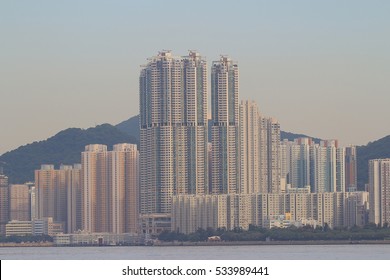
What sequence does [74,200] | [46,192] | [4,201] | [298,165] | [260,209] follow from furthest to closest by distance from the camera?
[4,201]
[298,165]
[46,192]
[74,200]
[260,209]

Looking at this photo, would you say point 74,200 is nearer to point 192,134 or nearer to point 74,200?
point 74,200

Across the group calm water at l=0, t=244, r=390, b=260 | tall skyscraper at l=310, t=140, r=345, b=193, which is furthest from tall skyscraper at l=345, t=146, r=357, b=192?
calm water at l=0, t=244, r=390, b=260

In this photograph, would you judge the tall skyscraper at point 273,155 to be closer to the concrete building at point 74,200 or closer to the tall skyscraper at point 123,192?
the tall skyscraper at point 123,192

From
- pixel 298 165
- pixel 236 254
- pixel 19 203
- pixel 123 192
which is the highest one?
pixel 298 165

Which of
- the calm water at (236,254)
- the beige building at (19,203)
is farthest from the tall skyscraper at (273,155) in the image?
the calm water at (236,254)

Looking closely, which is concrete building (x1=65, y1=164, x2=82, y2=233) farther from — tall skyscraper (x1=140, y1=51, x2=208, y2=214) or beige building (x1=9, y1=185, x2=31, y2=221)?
tall skyscraper (x1=140, y1=51, x2=208, y2=214)

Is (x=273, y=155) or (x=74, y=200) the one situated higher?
(x=273, y=155)

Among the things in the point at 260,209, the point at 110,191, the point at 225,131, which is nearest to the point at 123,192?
the point at 110,191

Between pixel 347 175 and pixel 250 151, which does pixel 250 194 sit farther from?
pixel 347 175
